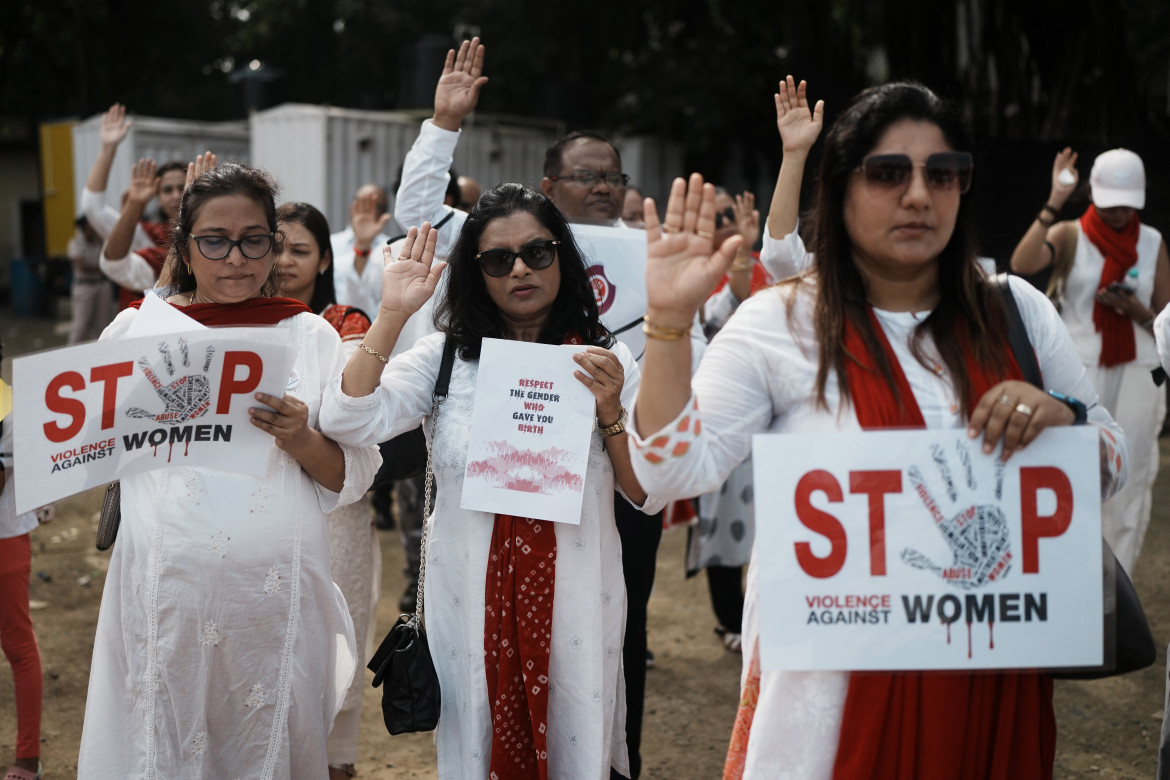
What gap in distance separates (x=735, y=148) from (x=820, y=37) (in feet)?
6.61

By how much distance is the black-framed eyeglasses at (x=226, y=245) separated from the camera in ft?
9.86

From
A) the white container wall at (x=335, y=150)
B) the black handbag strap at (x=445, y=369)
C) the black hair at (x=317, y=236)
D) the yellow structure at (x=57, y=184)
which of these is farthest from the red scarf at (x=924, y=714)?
the yellow structure at (x=57, y=184)

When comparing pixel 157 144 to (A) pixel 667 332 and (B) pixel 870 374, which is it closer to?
(A) pixel 667 332

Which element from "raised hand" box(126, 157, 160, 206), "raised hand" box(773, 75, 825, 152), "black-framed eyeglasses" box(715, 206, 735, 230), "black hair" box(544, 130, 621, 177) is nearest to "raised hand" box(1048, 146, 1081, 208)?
"black-framed eyeglasses" box(715, 206, 735, 230)

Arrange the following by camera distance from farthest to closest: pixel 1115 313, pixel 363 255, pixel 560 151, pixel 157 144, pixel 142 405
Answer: pixel 157 144 < pixel 363 255 < pixel 1115 313 < pixel 560 151 < pixel 142 405

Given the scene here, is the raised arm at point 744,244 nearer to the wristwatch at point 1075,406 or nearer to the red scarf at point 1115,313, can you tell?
the red scarf at point 1115,313

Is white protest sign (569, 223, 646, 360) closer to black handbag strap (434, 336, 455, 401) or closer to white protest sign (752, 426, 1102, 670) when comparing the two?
black handbag strap (434, 336, 455, 401)

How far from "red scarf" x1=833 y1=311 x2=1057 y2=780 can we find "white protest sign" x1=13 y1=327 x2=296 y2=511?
1.46 m

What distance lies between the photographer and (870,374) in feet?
6.90

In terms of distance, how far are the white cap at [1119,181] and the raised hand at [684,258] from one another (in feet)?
13.9

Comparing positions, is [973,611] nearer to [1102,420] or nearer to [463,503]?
[1102,420]

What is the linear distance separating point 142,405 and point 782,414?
1545mm

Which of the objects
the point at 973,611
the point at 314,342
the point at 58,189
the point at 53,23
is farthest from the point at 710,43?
the point at 53,23

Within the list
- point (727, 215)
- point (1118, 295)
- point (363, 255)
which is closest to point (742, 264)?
point (727, 215)
